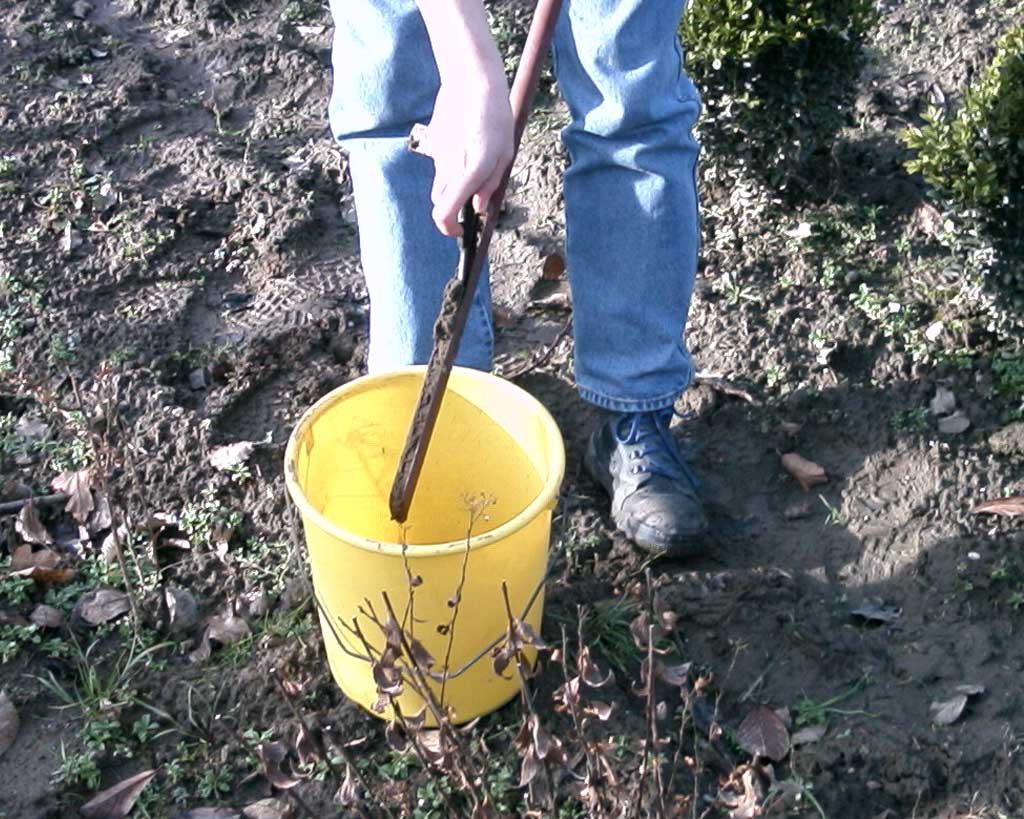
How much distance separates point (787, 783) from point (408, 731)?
92 cm

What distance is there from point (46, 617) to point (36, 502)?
348mm

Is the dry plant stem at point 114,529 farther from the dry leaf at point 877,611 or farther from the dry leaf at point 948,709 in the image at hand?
the dry leaf at point 948,709

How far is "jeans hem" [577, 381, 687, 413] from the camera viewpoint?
113 inches

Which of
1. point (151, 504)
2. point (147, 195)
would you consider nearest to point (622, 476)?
point (151, 504)

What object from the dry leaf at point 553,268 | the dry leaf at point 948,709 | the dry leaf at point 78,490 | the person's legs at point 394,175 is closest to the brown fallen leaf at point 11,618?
the dry leaf at point 78,490

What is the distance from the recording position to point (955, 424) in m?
3.12

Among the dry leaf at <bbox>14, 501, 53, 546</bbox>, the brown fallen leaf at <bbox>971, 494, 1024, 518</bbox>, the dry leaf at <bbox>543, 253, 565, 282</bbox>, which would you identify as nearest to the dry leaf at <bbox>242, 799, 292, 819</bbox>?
the dry leaf at <bbox>14, 501, 53, 546</bbox>

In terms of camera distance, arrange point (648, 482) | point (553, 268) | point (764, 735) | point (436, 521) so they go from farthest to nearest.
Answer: point (553, 268) < point (648, 482) < point (436, 521) < point (764, 735)

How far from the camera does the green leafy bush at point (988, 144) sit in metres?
3.02

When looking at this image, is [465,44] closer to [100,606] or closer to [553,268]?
[100,606]

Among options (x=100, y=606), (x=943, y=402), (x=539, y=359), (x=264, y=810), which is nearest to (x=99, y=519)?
(x=100, y=606)

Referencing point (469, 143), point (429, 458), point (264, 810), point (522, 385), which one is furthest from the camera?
point (522, 385)

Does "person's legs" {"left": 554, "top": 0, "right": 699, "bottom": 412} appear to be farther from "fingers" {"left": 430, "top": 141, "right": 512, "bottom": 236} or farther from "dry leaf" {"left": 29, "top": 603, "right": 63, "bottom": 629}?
"dry leaf" {"left": 29, "top": 603, "right": 63, "bottom": 629}

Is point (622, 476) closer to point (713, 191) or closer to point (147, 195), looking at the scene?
point (713, 191)
